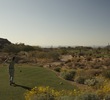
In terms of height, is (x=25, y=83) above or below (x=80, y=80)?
below

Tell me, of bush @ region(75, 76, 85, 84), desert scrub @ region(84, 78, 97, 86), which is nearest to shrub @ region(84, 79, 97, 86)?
desert scrub @ region(84, 78, 97, 86)

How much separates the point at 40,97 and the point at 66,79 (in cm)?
827

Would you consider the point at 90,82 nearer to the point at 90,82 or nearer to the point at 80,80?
the point at 90,82

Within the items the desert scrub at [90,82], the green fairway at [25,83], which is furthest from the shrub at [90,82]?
the green fairway at [25,83]

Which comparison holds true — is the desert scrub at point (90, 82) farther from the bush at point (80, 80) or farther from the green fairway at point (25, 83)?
the green fairway at point (25, 83)

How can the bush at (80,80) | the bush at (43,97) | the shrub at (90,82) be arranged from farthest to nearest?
the bush at (80,80)
the shrub at (90,82)
the bush at (43,97)

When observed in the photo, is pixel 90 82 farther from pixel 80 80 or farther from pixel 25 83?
pixel 25 83

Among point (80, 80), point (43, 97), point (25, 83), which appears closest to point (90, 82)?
point (80, 80)

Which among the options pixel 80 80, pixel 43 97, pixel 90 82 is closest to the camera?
pixel 43 97

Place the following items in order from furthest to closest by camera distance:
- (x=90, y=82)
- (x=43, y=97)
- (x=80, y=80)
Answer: (x=80, y=80) < (x=90, y=82) < (x=43, y=97)

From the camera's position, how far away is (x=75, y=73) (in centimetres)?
2108

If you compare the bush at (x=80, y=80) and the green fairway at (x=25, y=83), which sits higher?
the bush at (x=80, y=80)

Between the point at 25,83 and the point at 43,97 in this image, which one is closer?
the point at 43,97

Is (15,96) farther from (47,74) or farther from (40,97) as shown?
(47,74)
